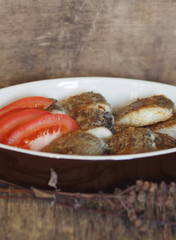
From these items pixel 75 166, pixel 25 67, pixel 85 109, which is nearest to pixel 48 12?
pixel 25 67

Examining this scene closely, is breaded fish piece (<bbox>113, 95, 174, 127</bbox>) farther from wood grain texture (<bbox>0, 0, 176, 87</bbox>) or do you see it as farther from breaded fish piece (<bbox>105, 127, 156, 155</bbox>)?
wood grain texture (<bbox>0, 0, 176, 87</bbox>)

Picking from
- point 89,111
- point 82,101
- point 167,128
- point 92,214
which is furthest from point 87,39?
point 92,214

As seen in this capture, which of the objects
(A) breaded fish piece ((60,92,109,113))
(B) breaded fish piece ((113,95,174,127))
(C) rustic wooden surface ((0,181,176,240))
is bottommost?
(C) rustic wooden surface ((0,181,176,240))

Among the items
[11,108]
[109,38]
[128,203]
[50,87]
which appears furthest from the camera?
[109,38]

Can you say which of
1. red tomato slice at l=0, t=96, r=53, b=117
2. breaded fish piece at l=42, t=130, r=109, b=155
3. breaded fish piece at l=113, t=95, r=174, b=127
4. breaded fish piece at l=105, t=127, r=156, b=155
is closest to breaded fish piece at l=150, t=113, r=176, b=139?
breaded fish piece at l=113, t=95, r=174, b=127

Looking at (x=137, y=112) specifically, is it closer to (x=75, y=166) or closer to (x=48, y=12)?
(x=75, y=166)

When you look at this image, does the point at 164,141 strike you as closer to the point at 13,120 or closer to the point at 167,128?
the point at 167,128

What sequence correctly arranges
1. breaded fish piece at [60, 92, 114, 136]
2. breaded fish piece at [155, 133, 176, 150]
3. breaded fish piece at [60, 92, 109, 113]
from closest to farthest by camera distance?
breaded fish piece at [155, 133, 176, 150] → breaded fish piece at [60, 92, 114, 136] → breaded fish piece at [60, 92, 109, 113]
